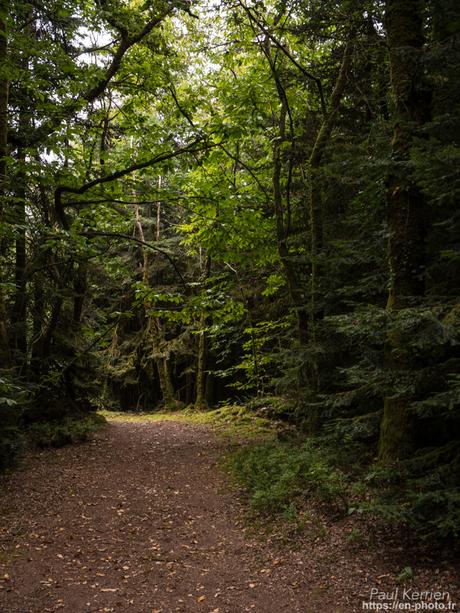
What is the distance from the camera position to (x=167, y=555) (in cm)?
582

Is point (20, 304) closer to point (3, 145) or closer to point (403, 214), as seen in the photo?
point (3, 145)

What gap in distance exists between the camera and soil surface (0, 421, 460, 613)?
4.54 meters

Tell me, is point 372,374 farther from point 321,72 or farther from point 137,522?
point 321,72

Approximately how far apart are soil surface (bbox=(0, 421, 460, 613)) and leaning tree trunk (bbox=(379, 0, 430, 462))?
4.74 feet

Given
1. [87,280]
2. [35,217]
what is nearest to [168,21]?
[35,217]

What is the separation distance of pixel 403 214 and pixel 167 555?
5590mm

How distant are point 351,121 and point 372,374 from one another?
7257 mm

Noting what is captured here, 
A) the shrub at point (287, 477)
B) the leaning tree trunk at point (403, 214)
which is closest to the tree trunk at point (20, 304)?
the shrub at point (287, 477)

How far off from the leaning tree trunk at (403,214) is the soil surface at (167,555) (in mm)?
1443

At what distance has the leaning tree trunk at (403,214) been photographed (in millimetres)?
5680

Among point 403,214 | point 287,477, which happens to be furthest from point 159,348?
point 403,214

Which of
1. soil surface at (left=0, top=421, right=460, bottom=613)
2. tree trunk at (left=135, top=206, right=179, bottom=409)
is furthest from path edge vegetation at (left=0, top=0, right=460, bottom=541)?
tree trunk at (left=135, top=206, right=179, bottom=409)

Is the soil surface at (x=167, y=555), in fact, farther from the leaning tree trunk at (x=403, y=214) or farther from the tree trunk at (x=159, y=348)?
the tree trunk at (x=159, y=348)

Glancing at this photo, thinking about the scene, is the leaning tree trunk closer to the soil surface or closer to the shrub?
the shrub
